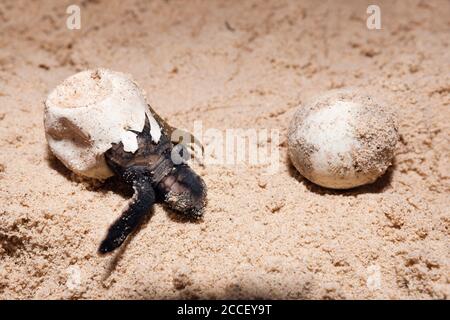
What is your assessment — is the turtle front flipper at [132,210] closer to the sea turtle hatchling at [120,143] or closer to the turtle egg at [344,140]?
the sea turtle hatchling at [120,143]

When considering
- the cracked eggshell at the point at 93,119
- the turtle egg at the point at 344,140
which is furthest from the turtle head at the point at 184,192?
the turtle egg at the point at 344,140

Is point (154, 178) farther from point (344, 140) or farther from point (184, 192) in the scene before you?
point (344, 140)

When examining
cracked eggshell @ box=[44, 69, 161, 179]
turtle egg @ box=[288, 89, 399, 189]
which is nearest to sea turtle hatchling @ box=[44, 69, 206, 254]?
cracked eggshell @ box=[44, 69, 161, 179]

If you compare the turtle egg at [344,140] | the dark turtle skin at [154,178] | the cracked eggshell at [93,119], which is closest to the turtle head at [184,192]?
the dark turtle skin at [154,178]

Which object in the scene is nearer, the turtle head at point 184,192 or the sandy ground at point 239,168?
the sandy ground at point 239,168

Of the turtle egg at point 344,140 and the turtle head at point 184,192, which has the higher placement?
the turtle egg at point 344,140

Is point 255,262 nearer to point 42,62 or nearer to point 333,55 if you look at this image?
point 333,55

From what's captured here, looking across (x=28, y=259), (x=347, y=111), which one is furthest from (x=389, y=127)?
(x=28, y=259)

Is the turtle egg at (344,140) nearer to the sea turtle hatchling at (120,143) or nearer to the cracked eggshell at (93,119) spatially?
the sea turtle hatchling at (120,143)
